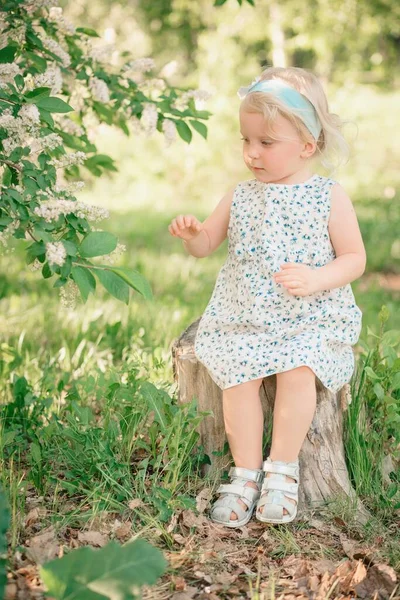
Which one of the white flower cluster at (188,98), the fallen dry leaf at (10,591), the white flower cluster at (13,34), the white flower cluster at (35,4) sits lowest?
the fallen dry leaf at (10,591)

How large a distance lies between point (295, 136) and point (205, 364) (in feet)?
2.74

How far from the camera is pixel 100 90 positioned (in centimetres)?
302

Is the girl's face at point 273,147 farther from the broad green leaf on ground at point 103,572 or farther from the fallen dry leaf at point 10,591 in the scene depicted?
the fallen dry leaf at point 10,591

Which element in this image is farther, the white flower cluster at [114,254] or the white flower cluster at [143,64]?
the white flower cluster at [143,64]

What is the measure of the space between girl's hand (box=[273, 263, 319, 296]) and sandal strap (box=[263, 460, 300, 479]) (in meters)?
0.55

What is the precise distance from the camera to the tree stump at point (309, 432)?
2.58m

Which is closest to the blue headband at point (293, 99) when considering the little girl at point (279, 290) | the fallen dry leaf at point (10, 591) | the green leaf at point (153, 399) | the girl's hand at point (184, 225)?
the little girl at point (279, 290)

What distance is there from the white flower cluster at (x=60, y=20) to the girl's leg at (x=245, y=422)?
163cm

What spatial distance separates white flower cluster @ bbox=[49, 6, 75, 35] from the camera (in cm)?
301

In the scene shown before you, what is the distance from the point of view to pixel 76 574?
1673mm

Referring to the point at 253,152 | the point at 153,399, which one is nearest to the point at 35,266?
the point at 153,399

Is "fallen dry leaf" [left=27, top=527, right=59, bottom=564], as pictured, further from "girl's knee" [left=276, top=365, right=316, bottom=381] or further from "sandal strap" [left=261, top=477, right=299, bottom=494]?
"girl's knee" [left=276, top=365, right=316, bottom=381]

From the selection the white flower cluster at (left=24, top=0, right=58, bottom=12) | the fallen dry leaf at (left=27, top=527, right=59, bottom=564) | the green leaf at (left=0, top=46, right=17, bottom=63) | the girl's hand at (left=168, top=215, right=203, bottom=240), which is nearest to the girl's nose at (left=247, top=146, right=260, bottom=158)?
the girl's hand at (left=168, top=215, right=203, bottom=240)

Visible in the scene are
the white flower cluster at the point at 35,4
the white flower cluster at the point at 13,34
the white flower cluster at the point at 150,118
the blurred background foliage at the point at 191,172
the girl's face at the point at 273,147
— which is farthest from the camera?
the blurred background foliage at the point at 191,172
